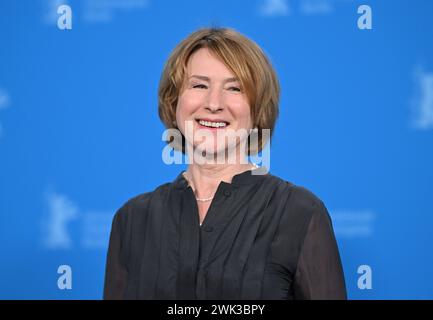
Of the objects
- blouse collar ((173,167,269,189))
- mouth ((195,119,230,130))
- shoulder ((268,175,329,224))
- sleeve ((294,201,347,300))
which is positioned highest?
mouth ((195,119,230,130))

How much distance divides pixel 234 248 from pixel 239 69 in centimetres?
36

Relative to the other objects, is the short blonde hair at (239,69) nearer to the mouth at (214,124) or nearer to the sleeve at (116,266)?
the mouth at (214,124)

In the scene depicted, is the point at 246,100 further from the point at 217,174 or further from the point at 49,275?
the point at 49,275

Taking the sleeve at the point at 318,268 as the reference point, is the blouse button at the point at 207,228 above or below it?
above

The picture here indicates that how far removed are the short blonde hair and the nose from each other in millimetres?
53

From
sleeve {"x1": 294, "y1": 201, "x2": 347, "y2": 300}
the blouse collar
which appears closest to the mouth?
the blouse collar

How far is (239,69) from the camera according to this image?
1247mm

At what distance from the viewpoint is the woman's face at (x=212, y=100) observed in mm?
1263

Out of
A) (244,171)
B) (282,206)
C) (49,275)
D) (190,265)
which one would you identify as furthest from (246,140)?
(49,275)

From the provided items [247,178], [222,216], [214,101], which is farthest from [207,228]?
[214,101]

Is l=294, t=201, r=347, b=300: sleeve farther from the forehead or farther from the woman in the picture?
the forehead

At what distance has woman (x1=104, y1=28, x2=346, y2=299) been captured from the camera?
3.90ft

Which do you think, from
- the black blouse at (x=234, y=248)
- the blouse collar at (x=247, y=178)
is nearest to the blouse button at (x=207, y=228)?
the black blouse at (x=234, y=248)

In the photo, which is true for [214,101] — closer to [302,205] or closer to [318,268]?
[302,205]
